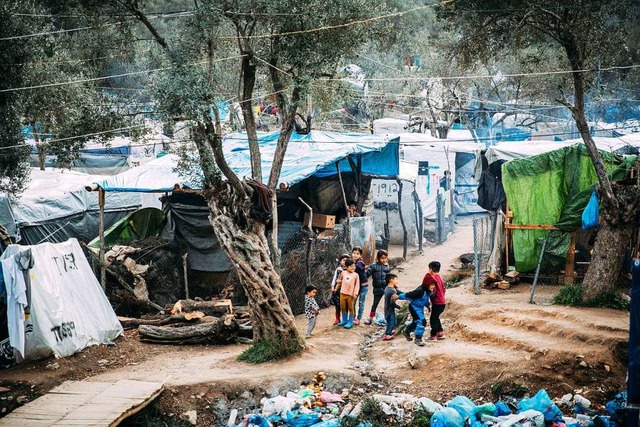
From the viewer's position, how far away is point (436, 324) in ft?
38.2

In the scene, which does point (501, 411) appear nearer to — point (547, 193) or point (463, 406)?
point (463, 406)

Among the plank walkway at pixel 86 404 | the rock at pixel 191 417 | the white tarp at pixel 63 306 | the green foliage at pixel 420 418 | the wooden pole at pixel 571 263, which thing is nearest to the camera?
A: the plank walkway at pixel 86 404

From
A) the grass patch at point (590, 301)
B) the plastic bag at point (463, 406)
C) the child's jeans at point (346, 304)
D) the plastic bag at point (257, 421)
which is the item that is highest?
the grass patch at point (590, 301)

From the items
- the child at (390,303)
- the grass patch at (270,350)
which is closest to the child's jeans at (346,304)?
the child at (390,303)

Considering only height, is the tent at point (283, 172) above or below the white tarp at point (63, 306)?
above

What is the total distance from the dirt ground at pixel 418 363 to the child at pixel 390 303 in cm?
24

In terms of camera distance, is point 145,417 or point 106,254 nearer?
point 145,417

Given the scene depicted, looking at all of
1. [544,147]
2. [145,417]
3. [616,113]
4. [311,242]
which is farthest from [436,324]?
[616,113]

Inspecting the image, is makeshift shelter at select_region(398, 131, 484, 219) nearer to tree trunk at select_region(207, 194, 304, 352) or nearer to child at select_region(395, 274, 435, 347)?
child at select_region(395, 274, 435, 347)

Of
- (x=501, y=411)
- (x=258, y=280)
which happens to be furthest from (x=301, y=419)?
(x=501, y=411)

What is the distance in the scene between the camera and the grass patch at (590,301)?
1162 cm

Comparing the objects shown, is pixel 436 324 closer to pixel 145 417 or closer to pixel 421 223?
pixel 145 417

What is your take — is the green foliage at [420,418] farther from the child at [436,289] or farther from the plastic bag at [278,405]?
the child at [436,289]

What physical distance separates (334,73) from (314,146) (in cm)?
425
